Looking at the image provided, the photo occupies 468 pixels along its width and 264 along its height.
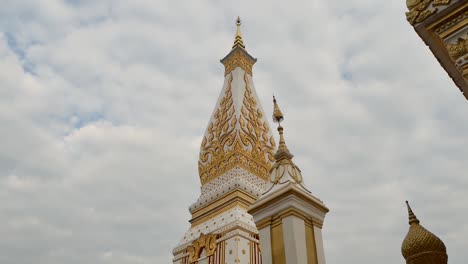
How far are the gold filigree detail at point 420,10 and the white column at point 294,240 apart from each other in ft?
9.03

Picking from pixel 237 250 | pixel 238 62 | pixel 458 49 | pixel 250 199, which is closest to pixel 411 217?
pixel 458 49

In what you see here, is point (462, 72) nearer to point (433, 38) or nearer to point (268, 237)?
point (433, 38)

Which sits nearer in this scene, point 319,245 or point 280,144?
point 319,245

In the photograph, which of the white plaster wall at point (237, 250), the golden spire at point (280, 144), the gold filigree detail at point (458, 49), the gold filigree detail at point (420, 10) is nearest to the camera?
the gold filigree detail at point (458, 49)

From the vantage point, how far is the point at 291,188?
17.8ft

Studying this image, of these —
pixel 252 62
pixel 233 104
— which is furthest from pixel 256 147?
pixel 252 62

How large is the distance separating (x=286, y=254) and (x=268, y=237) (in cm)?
40

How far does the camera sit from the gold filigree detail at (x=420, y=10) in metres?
4.22

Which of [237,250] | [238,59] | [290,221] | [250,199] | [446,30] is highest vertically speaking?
[238,59]

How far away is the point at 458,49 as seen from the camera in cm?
401

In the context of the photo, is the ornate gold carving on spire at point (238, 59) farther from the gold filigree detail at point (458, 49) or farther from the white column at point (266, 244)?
the gold filigree detail at point (458, 49)

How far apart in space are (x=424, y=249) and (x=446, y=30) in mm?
3007

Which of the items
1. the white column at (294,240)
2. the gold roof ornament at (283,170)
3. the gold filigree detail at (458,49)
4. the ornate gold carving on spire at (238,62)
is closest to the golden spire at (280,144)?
the gold roof ornament at (283,170)

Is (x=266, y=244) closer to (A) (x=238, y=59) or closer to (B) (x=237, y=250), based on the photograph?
(B) (x=237, y=250)
